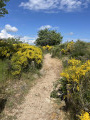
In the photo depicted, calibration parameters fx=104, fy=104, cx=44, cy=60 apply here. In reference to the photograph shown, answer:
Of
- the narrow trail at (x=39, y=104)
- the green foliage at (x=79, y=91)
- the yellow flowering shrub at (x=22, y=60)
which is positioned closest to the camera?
the green foliage at (x=79, y=91)

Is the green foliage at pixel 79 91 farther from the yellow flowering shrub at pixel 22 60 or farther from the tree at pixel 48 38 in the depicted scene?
the tree at pixel 48 38

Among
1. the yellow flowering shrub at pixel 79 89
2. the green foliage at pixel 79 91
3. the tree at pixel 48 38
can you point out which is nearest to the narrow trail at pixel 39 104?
the green foliage at pixel 79 91

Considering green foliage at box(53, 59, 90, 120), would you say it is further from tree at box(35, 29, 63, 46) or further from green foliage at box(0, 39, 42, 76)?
tree at box(35, 29, 63, 46)

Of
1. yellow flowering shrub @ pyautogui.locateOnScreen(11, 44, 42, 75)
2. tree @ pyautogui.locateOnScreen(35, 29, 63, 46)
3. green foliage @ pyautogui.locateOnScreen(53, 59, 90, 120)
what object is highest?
tree @ pyautogui.locateOnScreen(35, 29, 63, 46)

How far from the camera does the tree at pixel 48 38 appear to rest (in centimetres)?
2591

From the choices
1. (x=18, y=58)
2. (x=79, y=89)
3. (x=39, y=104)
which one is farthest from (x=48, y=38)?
(x=79, y=89)

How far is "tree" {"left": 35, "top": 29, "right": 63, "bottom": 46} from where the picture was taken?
2591 centimetres

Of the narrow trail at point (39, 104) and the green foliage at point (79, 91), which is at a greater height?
the green foliage at point (79, 91)

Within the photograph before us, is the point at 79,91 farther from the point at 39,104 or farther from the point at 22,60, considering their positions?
the point at 22,60

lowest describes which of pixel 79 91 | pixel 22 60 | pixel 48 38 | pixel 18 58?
pixel 79 91

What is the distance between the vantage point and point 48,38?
86.3 ft

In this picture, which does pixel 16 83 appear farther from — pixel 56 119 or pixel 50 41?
pixel 50 41

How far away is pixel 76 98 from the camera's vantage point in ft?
11.4

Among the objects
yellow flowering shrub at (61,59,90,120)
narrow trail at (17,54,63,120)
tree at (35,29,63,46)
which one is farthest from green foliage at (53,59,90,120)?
tree at (35,29,63,46)
